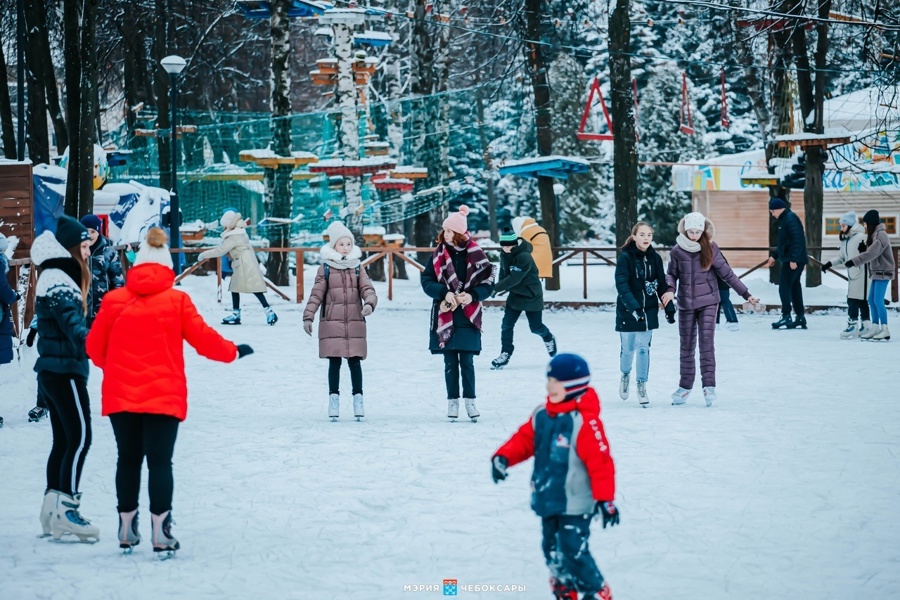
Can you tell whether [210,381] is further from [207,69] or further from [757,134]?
[757,134]

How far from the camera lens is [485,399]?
10789 mm

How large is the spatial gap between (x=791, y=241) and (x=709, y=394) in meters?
6.88

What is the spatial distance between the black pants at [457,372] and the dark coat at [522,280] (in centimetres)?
311

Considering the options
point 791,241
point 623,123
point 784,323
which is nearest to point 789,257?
point 791,241

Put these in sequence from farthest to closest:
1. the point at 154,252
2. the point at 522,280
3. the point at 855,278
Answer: the point at 855,278, the point at 522,280, the point at 154,252

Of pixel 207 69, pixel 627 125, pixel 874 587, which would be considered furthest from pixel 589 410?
pixel 207 69

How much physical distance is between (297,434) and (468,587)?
410cm

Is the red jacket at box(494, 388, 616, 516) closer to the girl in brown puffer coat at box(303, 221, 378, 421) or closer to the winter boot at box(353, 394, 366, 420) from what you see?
the girl in brown puffer coat at box(303, 221, 378, 421)

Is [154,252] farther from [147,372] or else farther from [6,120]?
[6,120]

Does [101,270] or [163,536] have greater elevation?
[101,270]

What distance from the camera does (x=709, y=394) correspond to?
400 inches

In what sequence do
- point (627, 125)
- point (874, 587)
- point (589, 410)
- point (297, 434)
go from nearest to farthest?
1. point (589, 410)
2. point (874, 587)
3. point (297, 434)
4. point (627, 125)

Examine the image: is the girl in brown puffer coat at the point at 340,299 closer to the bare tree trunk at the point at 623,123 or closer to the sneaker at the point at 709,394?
the sneaker at the point at 709,394

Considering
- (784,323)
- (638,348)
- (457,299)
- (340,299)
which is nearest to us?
(457,299)
